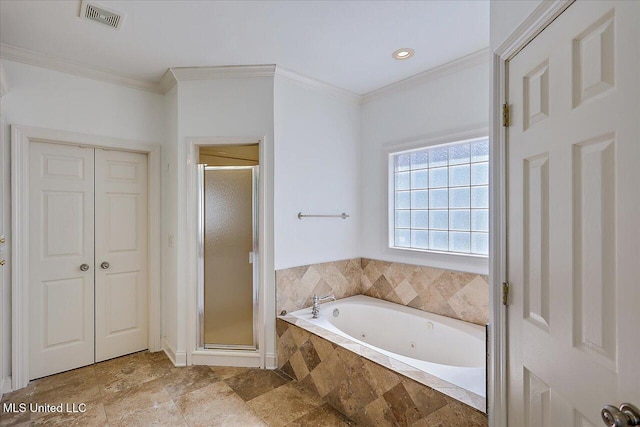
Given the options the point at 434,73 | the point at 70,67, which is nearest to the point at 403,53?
the point at 434,73

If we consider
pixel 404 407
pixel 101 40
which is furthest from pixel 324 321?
pixel 101 40

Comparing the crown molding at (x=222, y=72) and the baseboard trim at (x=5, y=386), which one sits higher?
the crown molding at (x=222, y=72)

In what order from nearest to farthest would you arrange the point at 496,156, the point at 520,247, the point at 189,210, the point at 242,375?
1. the point at 520,247
2. the point at 496,156
3. the point at 242,375
4. the point at 189,210

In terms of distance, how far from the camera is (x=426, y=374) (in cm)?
175

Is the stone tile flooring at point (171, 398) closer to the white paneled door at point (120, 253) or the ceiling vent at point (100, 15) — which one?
the white paneled door at point (120, 253)

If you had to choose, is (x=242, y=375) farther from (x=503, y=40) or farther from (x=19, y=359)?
(x=503, y=40)

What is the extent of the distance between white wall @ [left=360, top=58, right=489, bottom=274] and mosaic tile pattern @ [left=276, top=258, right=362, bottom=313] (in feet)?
0.99

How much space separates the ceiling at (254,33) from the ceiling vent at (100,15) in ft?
0.12

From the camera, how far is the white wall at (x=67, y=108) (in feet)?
7.79

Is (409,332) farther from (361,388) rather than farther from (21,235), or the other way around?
(21,235)

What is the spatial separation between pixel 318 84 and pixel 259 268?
182 cm

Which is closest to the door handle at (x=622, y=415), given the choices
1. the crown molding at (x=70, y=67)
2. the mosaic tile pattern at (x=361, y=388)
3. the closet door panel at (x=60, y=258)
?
the mosaic tile pattern at (x=361, y=388)

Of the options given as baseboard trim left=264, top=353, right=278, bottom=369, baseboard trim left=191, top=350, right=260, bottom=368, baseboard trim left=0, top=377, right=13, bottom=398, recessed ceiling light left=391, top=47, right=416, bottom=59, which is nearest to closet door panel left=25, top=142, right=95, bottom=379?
baseboard trim left=0, top=377, right=13, bottom=398

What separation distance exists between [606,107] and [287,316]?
2.47 m
